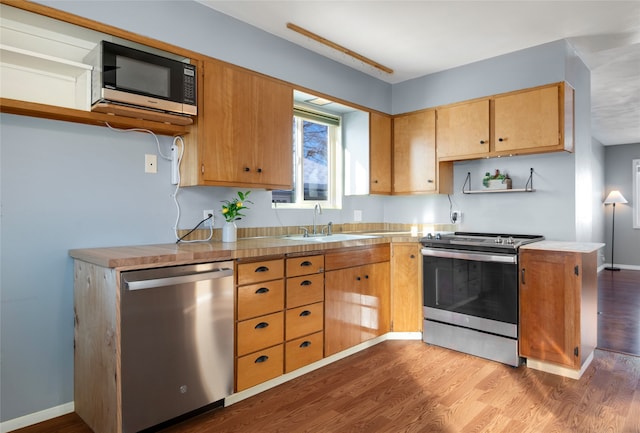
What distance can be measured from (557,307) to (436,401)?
3.74 feet

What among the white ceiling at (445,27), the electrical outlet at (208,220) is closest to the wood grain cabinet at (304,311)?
the electrical outlet at (208,220)

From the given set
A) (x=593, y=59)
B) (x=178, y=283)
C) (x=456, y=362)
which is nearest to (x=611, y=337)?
(x=456, y=362)

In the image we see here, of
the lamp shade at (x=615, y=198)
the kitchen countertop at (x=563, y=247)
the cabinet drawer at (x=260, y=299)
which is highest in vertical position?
the lamp shade at (x=615, y=198)

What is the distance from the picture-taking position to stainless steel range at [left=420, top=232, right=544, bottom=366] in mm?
2973

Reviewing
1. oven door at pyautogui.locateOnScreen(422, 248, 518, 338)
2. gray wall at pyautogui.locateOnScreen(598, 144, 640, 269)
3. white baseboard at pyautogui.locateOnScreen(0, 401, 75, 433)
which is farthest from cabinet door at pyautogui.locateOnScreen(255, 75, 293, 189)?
gray wall at pyautogui.locateOnScreen(598, 144, 640, 269)

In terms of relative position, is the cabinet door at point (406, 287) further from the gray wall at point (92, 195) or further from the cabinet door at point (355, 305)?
the gray wall at point (92, 195)

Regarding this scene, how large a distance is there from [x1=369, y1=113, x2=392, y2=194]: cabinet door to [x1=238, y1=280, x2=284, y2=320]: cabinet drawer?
174cm

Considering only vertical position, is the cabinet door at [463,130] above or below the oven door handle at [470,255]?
above

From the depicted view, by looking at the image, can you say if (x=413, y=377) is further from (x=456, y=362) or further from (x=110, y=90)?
A: (x=110, y=90)

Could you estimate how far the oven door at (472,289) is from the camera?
9.75 feet

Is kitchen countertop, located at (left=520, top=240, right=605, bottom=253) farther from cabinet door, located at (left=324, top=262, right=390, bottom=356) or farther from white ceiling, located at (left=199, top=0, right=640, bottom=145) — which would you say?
white ceiling, located at (left=199, top=0, right=640, bottom=145)

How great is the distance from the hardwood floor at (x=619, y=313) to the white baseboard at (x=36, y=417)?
396cm

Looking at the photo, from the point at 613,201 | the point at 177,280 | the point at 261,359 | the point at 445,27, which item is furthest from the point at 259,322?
the point at 613,201

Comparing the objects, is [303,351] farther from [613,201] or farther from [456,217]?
[613,201]
